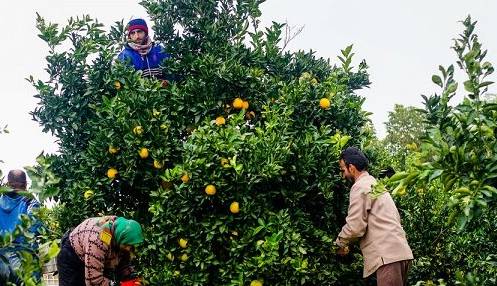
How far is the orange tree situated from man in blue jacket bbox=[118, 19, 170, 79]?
0.13 m

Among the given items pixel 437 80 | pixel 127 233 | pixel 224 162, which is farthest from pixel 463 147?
pixel 127 233

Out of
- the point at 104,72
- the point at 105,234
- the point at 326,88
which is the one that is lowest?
the point at 105,234

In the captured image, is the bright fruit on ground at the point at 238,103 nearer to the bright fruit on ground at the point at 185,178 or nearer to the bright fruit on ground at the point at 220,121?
the bright fruit on ground at the point at 220,121

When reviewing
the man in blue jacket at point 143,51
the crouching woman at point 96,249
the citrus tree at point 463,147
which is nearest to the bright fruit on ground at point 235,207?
the crouching woman at point 96,249

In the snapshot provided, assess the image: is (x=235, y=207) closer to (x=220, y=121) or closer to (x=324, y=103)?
(x=220, y=121)

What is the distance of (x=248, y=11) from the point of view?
636 cm

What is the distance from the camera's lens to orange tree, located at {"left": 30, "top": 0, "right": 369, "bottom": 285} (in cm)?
506

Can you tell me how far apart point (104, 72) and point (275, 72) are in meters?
1.53

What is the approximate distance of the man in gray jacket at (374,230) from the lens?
5086 mm

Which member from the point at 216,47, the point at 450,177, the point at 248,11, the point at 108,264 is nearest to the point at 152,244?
the point at 108,264

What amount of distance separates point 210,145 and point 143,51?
1637 mm

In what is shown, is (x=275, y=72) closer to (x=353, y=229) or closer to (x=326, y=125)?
(x=326, y=125)

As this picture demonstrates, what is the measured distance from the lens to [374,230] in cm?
514

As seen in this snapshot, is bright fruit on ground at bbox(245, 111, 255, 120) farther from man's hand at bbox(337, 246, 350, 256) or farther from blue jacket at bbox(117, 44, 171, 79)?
man's hand at bbox(337, 246, 350, 256)
